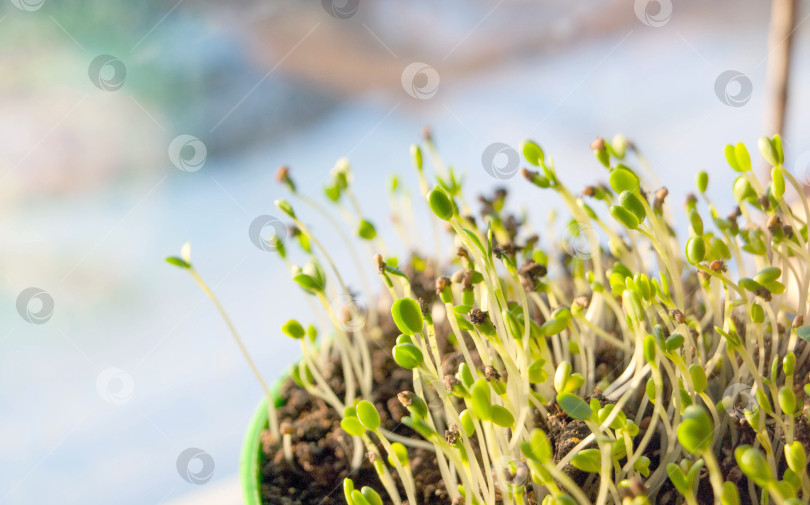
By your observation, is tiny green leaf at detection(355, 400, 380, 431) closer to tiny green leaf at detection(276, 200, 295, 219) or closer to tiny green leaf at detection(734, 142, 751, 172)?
tiny green leaf at detection(276, 200, 295, 219)

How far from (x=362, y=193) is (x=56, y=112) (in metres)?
0.99

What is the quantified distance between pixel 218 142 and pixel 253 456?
6.18 ft

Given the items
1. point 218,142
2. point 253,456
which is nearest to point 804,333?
point 253,456

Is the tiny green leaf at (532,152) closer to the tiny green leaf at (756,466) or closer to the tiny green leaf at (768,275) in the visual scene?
the tiny green leaf at (768,275)

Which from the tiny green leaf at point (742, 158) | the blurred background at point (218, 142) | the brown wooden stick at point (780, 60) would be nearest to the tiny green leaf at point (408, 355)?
the tiny green leaf at point (742, 158)

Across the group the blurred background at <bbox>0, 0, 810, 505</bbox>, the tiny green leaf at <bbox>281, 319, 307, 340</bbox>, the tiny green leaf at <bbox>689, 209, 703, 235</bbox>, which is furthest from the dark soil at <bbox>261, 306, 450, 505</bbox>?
the blurred background at <bbox>0, 0, 810, 505</bbox>

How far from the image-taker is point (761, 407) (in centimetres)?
56

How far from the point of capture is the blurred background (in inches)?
73.5

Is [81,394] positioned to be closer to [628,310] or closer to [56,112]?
[56,112]

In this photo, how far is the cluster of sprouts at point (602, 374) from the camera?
50 centimetres

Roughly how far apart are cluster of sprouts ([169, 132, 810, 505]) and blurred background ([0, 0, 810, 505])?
2.48 ft

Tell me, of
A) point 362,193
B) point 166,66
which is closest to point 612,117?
point 362,193

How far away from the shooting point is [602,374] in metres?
0.76

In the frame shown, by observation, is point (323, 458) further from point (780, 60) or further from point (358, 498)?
point (780, 60)
